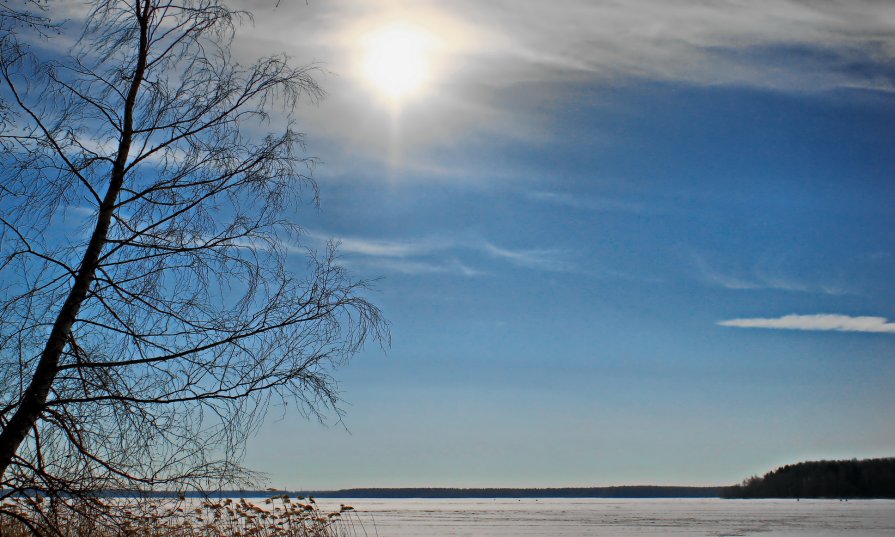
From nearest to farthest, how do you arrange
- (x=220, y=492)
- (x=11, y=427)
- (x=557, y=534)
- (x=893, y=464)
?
(x=11, y=427), (x=220, y=492), (x=557, y=534), (x=893, y=464)

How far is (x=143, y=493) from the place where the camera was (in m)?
6.44

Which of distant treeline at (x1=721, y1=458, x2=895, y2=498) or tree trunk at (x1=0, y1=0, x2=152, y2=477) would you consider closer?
tree trunk at (x1=0, y1=0, x2=152, y2=477)

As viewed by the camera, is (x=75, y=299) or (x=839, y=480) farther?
(x=839, y=480)

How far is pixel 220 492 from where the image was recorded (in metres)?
6.67

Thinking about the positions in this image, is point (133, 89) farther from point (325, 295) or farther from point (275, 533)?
point (275, 533)

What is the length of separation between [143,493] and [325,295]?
2148mm

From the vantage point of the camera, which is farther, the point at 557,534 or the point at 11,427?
the point at 557,534

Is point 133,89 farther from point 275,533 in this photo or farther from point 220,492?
point 275,533

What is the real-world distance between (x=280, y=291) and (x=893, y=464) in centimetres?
14045

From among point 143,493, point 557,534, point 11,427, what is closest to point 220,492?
point 143,493

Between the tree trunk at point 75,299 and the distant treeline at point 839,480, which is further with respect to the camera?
the distant treeline at point 839,480

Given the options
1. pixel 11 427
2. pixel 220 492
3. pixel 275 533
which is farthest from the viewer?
pixel 275 533

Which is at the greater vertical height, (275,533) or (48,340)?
(48,340)

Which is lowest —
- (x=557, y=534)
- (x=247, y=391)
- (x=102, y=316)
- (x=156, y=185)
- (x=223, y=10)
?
(x=557, y=534)
